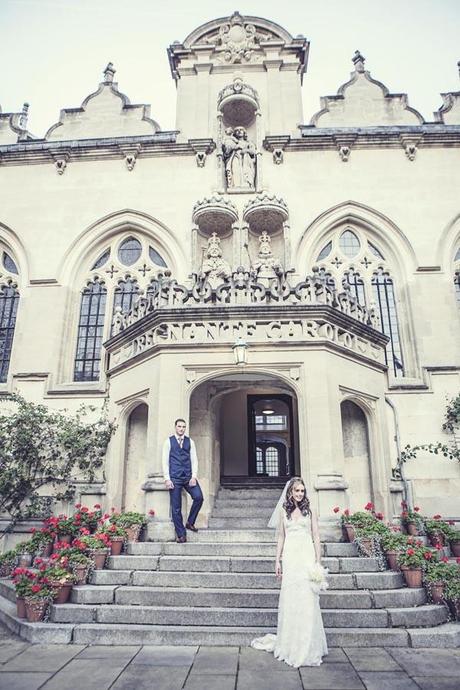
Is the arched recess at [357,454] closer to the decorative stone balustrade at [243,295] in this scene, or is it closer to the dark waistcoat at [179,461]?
the decorative stone balustrade at [243,295]

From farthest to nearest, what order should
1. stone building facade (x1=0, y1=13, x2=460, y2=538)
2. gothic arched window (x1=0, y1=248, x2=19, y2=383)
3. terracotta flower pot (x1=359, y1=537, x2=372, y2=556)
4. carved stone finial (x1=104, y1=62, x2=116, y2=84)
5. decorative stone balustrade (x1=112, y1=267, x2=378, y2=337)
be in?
carved stone finial (x1=104, y1=62, x2=116, y2=84), gothic arched window (x1=0, y1=248, x2=19, y2=383), stone building facade (x1=0, y1=13, x2=460, y2=538), decorative stone balustrade (x1=112, y1=267, x2=378, y2=337), terracotta flower pot (x1=359, y1=537, x2=372, y2=556)

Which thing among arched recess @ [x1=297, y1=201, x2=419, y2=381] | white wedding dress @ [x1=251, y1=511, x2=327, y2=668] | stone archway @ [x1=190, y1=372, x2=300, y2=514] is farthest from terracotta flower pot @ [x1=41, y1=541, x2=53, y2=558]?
arched recess @ [x1=297, y1=201, x2=419, y2=381]

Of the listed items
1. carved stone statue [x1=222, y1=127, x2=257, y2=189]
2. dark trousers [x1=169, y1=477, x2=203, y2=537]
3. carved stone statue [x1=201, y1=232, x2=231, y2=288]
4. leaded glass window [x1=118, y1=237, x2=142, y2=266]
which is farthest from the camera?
leaded glass window [x1=118, y1=237, x2=142, y2=266]

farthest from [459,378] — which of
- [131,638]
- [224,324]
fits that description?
[131,638]

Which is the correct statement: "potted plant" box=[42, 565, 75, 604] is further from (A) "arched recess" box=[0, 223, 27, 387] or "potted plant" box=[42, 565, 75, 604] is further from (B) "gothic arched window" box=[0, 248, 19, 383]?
(B) "gothic arched window" box=[0, 248, 19, 383]

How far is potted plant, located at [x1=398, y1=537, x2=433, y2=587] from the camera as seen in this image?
6.08 meters

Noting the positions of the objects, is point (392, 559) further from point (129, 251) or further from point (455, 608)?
point (129, 251)

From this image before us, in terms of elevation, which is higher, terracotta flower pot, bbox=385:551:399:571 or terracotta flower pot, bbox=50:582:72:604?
terracotta flower pot, bbox=385:551:399:571

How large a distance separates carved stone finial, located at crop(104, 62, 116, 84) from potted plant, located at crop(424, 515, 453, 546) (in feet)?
58.0

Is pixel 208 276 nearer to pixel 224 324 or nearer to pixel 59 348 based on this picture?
pixel 224 324

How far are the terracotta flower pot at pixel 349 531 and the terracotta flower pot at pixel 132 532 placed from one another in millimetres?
3272

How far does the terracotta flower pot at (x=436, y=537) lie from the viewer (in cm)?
827

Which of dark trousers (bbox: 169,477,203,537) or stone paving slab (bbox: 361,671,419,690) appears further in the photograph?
dark trousers (bbox: 169,477,203,537)

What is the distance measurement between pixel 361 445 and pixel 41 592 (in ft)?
21.8
